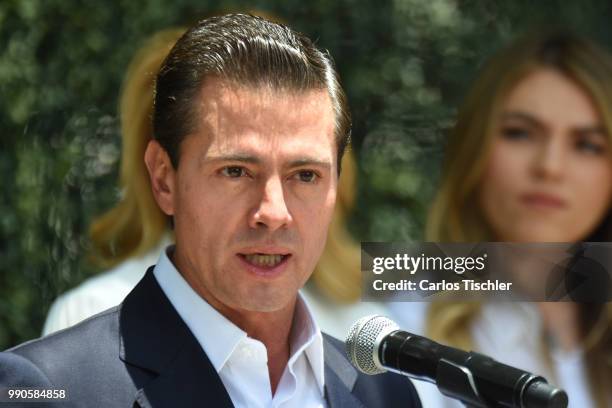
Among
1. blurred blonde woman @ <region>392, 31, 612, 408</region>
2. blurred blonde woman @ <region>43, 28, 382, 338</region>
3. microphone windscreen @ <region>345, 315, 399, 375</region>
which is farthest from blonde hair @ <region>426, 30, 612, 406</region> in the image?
microphone windscreen @ <region>345, 315, 399, 375</region>

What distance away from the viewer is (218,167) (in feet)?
5.35

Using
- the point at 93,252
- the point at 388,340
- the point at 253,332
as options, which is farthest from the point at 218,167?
the point at 93,252

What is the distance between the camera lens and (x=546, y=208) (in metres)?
2.69

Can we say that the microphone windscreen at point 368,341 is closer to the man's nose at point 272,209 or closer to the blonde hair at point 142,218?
the man's nose at point 272,209

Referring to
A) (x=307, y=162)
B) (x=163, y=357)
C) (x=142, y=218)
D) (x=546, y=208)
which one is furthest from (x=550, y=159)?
(x=163, y=357)

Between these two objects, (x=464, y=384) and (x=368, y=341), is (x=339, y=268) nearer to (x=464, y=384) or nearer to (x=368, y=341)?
(x=368, y=341)

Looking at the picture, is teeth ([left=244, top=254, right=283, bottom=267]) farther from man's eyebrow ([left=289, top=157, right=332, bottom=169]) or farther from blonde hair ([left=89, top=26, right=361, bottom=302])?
blonde hair ([left=89, top=26, right=361, bottom=302])

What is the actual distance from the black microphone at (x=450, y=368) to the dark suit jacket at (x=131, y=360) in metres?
0.30

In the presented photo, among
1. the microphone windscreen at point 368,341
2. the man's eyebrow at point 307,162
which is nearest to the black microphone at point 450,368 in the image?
the microphone windscreen at point 368,341

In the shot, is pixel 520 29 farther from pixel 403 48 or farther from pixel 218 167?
pixel 218 167

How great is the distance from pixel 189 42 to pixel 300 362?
0.61 m

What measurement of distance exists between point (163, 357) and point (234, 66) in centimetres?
50

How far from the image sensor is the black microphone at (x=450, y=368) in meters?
1.21

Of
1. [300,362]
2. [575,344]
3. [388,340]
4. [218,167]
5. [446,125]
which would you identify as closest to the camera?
[388,340]
